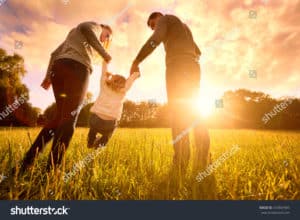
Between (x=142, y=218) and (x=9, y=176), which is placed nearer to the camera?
(x=142, y=218)

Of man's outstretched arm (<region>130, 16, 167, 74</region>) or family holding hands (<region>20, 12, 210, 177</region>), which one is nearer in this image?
family holding hands (<region>20, 12, 210, 177</region>)

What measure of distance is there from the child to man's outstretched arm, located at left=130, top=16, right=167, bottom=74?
3.11ft

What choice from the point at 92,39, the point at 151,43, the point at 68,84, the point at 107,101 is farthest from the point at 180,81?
the point at 107,101

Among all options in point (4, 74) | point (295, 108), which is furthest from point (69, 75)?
point (4, 74)

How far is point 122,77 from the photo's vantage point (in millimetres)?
4320

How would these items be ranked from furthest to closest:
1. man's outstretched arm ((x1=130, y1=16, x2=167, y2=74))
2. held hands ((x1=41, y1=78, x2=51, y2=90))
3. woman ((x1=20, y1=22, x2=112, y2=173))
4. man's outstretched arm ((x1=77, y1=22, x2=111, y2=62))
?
man's outstretched arm ((x1=130, y1=16, x2=167, y2=74)) → held hands ((x1=41, y1=78, x2=51, y2=90)) → man's outstretched arm ((x1=77, y1=22, x2=111, y2=62)) → woman ((x1=20, y1=22, x2=112, y2=173))

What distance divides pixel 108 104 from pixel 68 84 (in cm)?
175

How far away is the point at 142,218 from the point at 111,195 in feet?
1.45

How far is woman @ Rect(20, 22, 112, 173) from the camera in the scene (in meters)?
2.65

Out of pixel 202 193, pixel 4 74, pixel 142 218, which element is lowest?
pixel 142 218

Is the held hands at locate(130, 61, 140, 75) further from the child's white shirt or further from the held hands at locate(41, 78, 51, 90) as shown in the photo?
the held hands at locate(41, 78, 51, 90)

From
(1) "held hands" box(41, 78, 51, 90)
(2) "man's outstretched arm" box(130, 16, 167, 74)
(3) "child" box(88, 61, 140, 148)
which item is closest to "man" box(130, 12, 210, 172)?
(2) "man's outstretched arm" box(130, 16, 167, 74)

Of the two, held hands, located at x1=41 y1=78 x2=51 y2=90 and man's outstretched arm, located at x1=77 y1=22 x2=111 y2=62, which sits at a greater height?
man's outstretched arm, located at x1=77 y1=22 x2=111 y2=62

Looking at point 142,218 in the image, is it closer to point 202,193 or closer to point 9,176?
point 202,193
